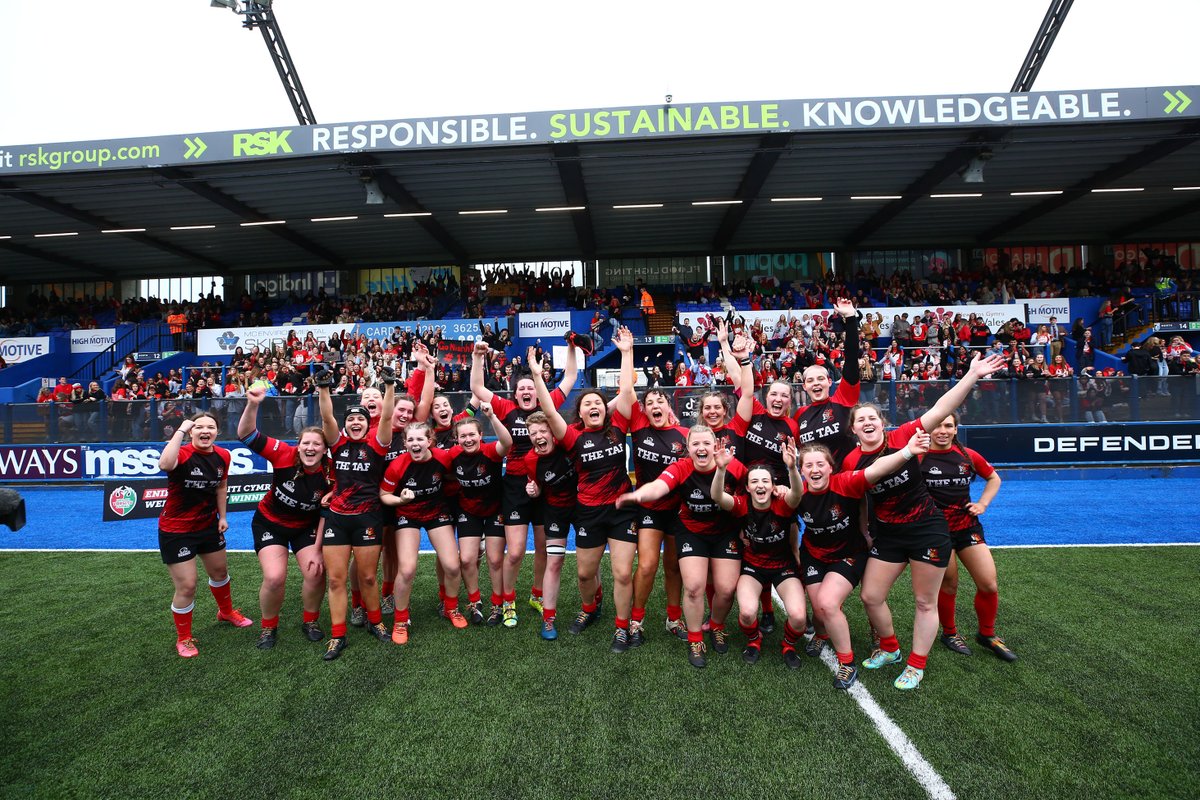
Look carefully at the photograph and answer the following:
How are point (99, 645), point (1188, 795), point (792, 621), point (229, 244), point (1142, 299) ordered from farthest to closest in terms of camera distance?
point (229, 244), point (1142, 299), point (99, 645), point (792, 621), point (1188, 795)

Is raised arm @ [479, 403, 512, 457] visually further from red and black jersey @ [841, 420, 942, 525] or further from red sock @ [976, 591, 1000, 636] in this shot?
red sock @ [976, 591, 1000, 636]

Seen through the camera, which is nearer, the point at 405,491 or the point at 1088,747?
the point at 1088,747

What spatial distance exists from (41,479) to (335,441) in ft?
45.0

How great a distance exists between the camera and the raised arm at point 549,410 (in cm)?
562

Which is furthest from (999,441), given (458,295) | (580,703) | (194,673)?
(458,295)

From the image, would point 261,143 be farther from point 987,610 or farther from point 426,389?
point 987,610

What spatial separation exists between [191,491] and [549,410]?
3.16 m

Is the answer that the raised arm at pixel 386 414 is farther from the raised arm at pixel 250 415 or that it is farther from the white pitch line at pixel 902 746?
the white pitch line at pixel 902 746

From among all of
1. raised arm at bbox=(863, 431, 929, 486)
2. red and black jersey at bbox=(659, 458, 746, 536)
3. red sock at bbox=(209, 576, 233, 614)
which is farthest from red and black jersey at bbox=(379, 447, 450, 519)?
raised arm at bbox=(863, 431, 929, 486)

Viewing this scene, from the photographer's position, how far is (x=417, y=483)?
5855mm

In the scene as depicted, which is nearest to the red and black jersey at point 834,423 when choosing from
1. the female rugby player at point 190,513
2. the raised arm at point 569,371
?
the raised arm at point 569,371

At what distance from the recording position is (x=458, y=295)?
27672 mm

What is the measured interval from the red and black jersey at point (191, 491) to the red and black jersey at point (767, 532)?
4.40 meters

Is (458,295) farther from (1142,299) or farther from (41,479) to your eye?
(1142,299)
